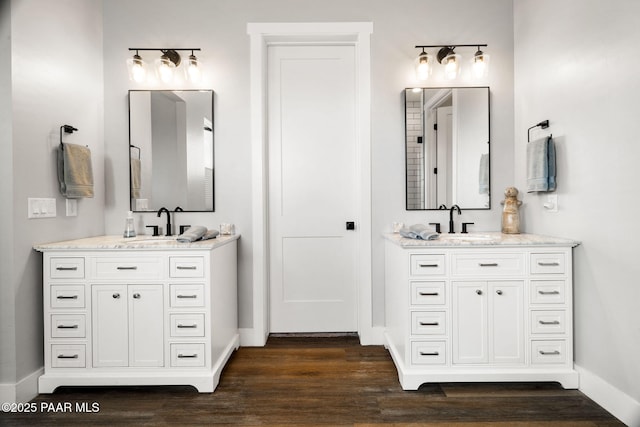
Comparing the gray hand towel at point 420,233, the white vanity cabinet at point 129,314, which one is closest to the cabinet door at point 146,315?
the white vanity cabinet at point 129,314

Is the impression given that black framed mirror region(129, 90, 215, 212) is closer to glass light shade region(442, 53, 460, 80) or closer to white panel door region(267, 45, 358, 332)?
white panel door region(267, 45, 358, 332)

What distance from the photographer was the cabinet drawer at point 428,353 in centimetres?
222

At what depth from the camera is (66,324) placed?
220 centimetres

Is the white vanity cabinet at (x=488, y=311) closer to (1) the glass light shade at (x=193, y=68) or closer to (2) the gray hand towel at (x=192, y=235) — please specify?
(2) the gray hand towel at (x=192, y=235)

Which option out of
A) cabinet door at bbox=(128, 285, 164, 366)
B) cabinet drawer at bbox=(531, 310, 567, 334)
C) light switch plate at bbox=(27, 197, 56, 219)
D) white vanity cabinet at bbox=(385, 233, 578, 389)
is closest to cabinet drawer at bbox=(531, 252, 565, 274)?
white vanity cabinet at bbox=(385, 233, 578, 389)

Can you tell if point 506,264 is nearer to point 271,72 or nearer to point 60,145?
point 271,72

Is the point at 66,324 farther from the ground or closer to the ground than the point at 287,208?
closer to the ground

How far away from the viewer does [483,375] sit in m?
2.22

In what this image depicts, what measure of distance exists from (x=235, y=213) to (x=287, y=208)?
43cm

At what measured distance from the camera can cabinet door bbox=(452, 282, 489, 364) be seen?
2217 mm

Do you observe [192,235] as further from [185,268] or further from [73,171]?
[73,171]

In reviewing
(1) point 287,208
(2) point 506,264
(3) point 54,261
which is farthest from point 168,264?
(2) point 506,264

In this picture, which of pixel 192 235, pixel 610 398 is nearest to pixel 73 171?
pixel 192 235

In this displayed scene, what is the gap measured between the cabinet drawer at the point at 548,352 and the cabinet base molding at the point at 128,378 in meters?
1.89
